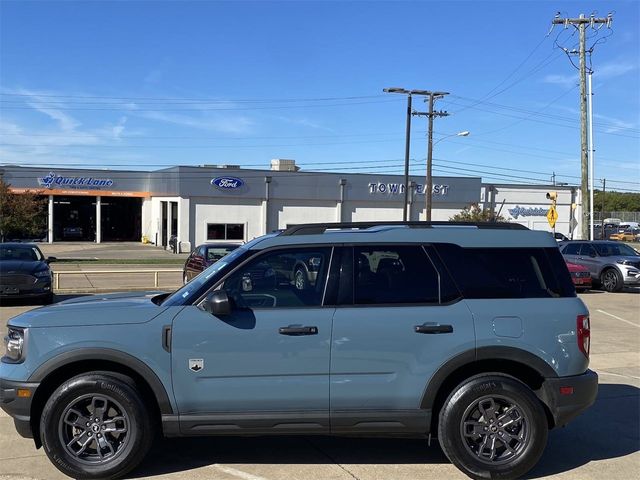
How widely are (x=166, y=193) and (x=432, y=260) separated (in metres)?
45.2

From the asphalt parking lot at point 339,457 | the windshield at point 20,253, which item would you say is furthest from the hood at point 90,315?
the windshield at point 20,253

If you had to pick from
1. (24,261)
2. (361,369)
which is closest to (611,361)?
(361,369)

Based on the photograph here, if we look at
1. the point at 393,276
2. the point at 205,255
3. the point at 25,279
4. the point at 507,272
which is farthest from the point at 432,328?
the point at 205,255

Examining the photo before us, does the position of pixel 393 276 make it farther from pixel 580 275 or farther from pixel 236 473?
pixel 580 275

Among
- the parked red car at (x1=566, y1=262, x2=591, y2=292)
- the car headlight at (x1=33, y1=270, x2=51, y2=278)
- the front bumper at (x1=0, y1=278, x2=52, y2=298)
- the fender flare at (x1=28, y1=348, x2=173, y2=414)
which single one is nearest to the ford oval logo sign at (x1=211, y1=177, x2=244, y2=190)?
the parked red car at (x1=566, y1=262, x2=591, y2=292)

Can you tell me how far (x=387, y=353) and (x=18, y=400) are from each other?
2662 mm

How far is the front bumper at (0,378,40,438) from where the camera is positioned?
4.36m

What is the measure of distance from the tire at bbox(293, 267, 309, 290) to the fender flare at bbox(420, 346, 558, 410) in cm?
116

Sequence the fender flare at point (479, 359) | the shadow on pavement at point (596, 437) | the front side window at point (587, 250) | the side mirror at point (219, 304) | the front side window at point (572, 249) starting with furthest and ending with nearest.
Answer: the front side window at point (572, 249) < the front side window at point (587, 250) < the shadow on pavement at point (596, 437) < the fender flare at point (479, 359) < the side mirror at point (219, 304)

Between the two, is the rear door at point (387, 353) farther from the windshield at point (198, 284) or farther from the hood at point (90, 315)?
the hood at point (90, 315)

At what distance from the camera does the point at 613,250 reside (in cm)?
2081

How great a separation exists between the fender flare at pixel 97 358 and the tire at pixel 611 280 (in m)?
18.7

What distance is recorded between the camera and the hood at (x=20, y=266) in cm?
1392

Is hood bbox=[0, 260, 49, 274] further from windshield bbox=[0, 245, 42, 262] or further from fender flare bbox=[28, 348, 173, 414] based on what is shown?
fender flare bbox=[28, 348, 173, 414]
